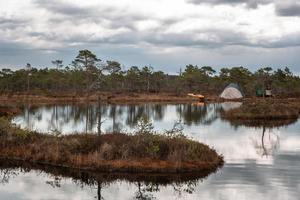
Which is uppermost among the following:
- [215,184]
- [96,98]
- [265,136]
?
[96,98]

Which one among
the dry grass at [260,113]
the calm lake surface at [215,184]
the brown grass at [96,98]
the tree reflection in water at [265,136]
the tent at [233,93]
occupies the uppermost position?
the tent at [233,93]

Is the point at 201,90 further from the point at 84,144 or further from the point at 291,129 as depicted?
the point at 84,144

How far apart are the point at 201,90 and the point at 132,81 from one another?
91.8 ft

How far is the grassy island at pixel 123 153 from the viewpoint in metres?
31.9

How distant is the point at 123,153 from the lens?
1278 inches

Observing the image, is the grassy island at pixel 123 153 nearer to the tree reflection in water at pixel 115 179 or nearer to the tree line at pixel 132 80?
the tree reflection in water at pixel 115 179

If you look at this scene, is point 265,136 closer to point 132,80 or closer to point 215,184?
point 215,184

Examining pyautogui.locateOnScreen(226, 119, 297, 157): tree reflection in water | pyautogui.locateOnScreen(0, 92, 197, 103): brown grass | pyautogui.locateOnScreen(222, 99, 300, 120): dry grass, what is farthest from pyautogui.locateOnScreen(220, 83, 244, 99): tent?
pyautogui.locateOnScreen(226, 119, 297, 157): tree reflection in water

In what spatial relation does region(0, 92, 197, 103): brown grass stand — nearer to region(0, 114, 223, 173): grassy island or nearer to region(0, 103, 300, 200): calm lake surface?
region(0, 103, 300, 200): calm lake surface

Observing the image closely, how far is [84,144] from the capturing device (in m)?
34.1

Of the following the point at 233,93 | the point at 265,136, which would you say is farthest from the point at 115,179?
the point at 233,93

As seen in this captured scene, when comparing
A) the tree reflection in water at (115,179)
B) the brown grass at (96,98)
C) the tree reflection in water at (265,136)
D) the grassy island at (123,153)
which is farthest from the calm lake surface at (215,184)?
the brown grass at (96,98)

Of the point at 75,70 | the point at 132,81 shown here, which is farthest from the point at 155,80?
the point at 75,70

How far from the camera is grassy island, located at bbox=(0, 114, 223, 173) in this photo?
31.9 meters
